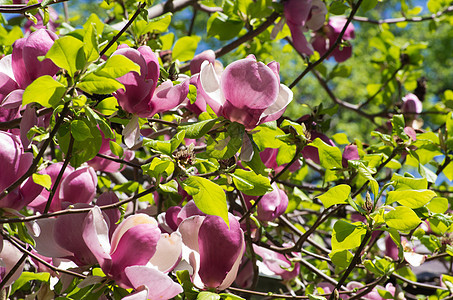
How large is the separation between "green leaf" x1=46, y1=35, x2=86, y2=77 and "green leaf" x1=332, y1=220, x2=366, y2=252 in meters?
0.40

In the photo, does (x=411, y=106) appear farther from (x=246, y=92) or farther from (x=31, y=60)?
(x=31, y=60)

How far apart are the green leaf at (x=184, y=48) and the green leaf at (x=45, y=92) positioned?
24.0 inches

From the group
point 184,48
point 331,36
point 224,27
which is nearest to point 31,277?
point 184,48

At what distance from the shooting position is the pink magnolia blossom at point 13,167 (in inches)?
27.2

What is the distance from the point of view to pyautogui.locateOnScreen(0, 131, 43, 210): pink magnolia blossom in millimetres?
692

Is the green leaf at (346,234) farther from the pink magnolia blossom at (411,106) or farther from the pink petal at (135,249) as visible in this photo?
the pink magnolia blossom at (411,106)

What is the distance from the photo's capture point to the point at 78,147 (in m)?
0.75

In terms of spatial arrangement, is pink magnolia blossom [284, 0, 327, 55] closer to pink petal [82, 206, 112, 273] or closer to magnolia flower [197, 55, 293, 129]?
magnolia flower [197, 55, 293, 129]

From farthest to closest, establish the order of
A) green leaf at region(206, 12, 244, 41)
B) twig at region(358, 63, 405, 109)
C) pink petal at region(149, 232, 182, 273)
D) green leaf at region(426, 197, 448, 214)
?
twig at region(358, 63, 405, 109) → green leaf at region(206, 12, 244, 41) → green leaf at region(426, 197, 448, 214) → pink petal at region(149, 232, 182, 273)

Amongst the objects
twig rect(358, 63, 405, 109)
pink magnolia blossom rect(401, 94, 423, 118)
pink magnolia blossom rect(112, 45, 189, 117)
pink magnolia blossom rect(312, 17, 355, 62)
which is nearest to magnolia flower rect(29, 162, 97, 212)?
pink magnolia blossom rect(112, 45, 189, 117)

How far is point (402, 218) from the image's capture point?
679mm

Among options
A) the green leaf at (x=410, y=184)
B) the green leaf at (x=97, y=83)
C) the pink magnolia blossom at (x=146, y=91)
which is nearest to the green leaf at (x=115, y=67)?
the green leaf at (x=97, y=83)

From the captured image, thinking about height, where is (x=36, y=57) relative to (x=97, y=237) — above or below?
above

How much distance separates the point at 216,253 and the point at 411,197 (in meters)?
0.28
